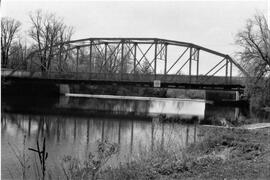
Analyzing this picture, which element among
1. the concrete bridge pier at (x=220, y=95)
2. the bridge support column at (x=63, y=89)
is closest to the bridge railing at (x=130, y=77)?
the bridge support column at (x=63, y=89)

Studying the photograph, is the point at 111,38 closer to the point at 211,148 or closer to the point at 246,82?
the point at 246,82

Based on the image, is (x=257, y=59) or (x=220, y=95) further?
(x=220, y=95)

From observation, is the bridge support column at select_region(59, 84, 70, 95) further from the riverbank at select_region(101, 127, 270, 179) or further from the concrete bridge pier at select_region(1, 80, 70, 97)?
the riverbank at select_region(101, 127, 270, 179)

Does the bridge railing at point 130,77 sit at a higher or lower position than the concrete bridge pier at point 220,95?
higher

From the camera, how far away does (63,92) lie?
85.6 metres

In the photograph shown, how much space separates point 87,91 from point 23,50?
22575mm

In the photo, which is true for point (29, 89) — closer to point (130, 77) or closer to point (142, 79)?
point (130, 77)

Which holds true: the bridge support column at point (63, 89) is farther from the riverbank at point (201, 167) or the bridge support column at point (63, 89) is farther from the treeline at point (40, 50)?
the riverbank at point (201, 167)

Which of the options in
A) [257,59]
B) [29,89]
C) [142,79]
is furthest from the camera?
[29,89]

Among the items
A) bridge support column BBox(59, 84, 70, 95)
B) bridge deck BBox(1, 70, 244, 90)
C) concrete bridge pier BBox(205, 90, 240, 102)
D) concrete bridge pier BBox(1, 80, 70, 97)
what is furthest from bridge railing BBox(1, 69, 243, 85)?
concrete bridge pier BBox(205, 90, 240, 102)

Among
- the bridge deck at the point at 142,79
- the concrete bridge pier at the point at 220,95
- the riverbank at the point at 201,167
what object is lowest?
the concrete bridge pier at the point at 220,95

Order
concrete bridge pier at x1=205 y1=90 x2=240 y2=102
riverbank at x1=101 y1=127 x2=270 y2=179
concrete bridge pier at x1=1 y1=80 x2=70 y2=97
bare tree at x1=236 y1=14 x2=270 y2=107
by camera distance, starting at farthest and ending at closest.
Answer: concrete bridge pier at x1=205 y1=90 x2=240 y2=102 → concrete bridge pier at x1=1 y1=80 x2=70 y2=97 → bare tree at x1=236 y1=14 x2=270 y2=107 → riverbank at x1=101 y1=127 x2=270 y2=179

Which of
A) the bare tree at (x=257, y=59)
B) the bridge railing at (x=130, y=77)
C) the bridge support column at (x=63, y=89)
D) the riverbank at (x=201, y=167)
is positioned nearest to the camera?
the riverbank at (x=201, y=167)

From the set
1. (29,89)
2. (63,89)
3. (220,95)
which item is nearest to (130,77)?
(29,89)
